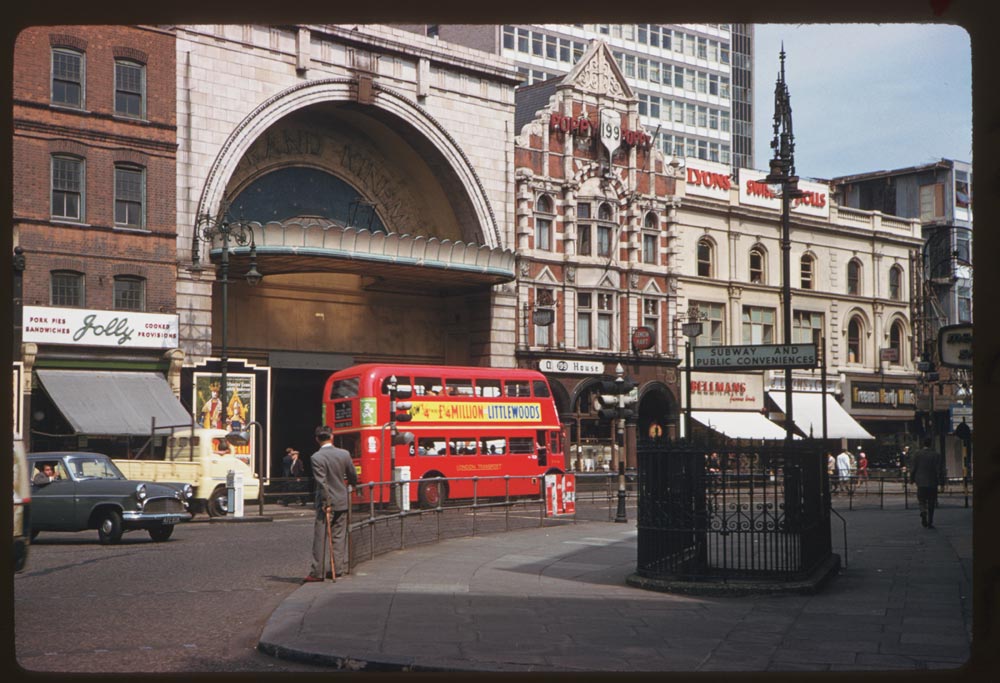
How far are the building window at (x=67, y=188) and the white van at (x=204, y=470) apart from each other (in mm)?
8528

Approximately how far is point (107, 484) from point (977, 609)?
19583mm

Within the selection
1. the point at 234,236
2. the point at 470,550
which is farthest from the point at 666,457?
the point at 234,236

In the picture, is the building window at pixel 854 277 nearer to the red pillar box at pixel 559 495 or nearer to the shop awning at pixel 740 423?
the shop awning at pixel 740 423

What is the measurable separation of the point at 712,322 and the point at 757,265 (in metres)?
4.24

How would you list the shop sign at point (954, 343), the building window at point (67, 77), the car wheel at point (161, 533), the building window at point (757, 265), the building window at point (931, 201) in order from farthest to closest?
the building window at point (931, 201), the building window at point (757, 265), the building window at point (67, 77), the car wheel at point (161, 533), the shop sign at point (954, 343)

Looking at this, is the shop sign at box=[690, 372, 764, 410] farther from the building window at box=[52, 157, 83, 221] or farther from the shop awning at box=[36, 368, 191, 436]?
the building window at box=[52, 157, 83, 221]

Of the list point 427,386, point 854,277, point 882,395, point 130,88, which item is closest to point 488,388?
point 427,386

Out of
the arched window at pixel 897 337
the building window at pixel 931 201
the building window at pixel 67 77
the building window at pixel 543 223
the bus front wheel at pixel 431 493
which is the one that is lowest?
the bus front wheel at pixel 431 493

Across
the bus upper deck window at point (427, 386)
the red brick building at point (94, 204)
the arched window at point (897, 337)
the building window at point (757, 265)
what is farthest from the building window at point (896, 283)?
the red brick building at point (94, 204)

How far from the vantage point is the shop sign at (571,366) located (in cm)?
Answer: 4888

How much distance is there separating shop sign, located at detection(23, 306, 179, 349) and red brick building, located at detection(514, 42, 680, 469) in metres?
14.9

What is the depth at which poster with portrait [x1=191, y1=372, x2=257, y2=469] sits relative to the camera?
39.0 meters

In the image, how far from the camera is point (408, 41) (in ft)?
148

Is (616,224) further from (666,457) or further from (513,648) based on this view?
(513,648)
